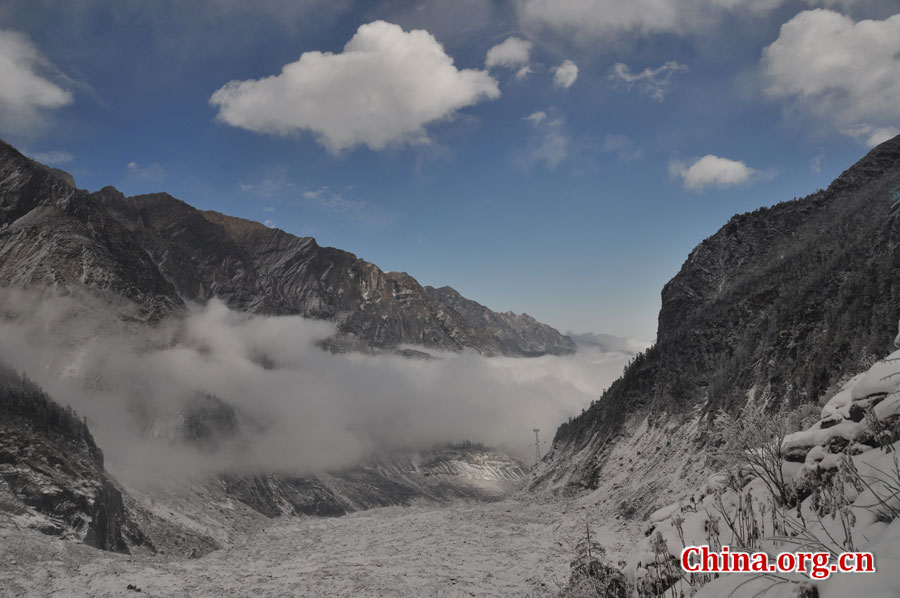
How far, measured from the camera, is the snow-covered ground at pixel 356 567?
30.6 m

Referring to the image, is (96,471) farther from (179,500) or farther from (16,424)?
(179,500)

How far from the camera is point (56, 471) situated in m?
58.2

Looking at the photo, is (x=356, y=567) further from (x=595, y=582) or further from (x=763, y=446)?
(x=763, y=446)

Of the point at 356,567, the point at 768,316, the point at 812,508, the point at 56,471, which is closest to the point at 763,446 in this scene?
the point at 812,508

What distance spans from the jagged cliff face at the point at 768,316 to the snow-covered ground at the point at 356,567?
1893 centimetres

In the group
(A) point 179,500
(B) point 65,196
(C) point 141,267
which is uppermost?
(B) point 65,196

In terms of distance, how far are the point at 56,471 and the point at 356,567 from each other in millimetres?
44162

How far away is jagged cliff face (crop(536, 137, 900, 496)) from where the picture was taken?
42.2 m

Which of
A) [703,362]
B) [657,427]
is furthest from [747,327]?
[657,427]

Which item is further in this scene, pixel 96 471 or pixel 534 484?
pixel 534 484

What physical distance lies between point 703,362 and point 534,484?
40.4 meters

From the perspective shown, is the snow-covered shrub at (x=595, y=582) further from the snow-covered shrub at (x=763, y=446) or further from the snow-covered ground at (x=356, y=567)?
the snow-covered ground at (x=356, y=567)

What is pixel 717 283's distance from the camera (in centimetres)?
9450

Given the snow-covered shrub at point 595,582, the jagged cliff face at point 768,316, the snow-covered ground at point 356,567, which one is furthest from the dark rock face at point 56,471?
the jagged cliff face at point 768,316
